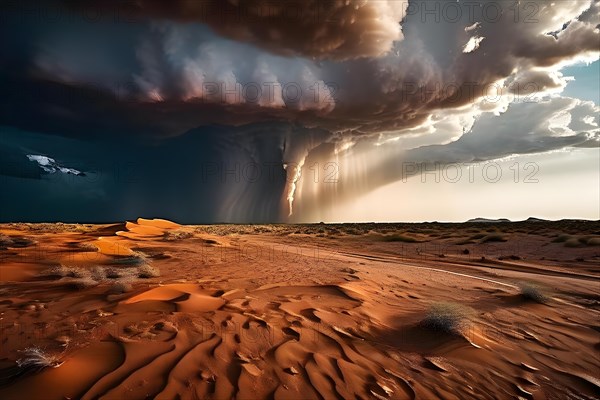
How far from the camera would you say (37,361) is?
3459 millimetres

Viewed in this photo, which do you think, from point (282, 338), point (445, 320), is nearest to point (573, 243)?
point (445, 320)

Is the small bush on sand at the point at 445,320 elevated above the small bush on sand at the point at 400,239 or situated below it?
below

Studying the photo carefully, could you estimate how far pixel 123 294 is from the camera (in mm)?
6238

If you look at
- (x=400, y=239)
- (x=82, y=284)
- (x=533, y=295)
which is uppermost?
(x=400, y=239)

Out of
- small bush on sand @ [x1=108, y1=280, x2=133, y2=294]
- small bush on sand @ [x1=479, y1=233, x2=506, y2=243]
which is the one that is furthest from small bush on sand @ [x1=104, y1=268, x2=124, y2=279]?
small bush on sand @ [x1=479, y1=233, x2=506, y2=243]

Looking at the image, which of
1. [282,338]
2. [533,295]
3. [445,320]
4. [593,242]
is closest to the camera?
[282,338]

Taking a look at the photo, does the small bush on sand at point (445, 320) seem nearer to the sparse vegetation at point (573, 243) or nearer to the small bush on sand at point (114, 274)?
the small bush on sand at point (114, 274)

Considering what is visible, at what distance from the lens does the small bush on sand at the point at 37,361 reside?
11.2 ft

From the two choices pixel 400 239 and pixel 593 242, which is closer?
pixel 593 242

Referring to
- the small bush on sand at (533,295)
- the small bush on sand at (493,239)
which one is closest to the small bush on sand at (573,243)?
Answer: the small bush on sand at (493,239)

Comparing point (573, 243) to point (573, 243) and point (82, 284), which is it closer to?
point (573, 243)

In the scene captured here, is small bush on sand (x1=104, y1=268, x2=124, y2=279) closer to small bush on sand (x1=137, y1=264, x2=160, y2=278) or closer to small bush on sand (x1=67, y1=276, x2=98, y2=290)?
small bush on sand (x1=137, y1=264, x2=160, y2=278)

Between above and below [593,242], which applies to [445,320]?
below

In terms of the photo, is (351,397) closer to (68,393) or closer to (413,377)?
(413,377)
